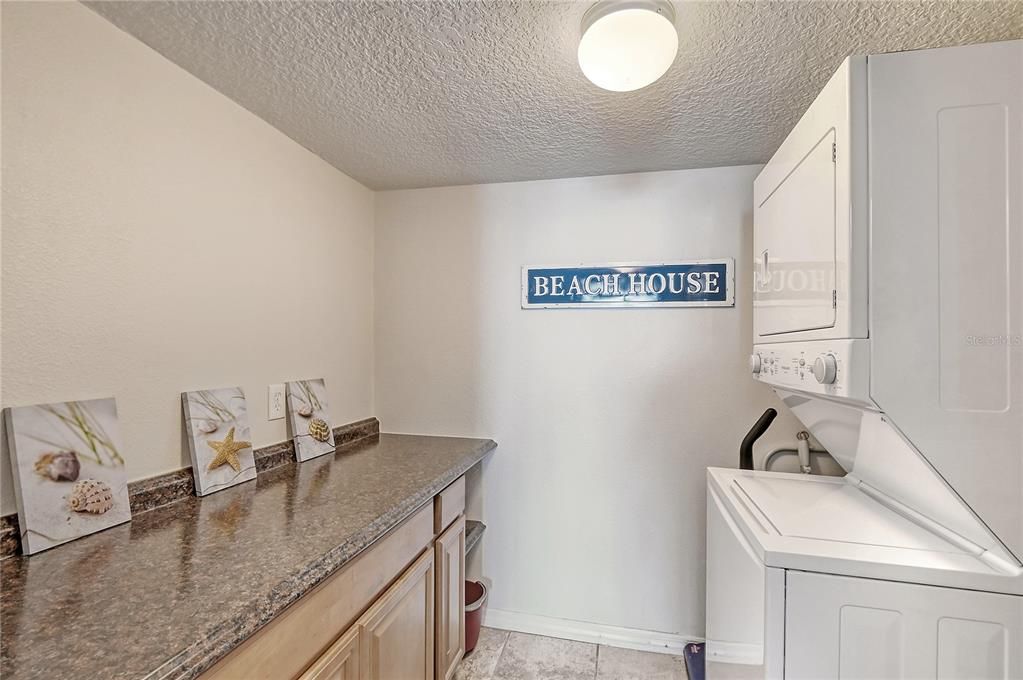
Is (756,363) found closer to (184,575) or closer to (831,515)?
(831,515)

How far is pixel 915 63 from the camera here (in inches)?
39.8

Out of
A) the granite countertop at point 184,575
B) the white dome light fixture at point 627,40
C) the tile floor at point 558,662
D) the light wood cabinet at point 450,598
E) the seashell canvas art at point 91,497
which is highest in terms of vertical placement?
the white dome light fixture at point 627,40

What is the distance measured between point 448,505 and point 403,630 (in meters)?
0.44

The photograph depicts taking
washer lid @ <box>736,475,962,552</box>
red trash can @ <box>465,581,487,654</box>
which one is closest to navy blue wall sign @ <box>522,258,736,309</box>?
washer lid @ <box>736,475,962,552</box>

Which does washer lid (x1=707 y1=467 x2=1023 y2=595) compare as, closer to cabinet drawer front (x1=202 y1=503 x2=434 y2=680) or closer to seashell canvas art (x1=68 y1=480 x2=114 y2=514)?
cabinet drawer front (x1=202 y1=503 x2=434 y2=680)

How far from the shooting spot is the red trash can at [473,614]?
2064mm

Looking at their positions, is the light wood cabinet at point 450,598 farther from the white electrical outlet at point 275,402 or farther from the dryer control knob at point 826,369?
the dryer control knob at point 826,369

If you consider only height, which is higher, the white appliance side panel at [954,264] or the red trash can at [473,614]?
the white appliance side panel at [954,264]

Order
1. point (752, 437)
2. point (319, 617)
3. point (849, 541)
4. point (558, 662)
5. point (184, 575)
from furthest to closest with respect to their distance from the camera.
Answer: point (558, 662) < point (752, 437) < point (849, 541) < point (319, 617) < point (184, 575)

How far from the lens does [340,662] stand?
1090 mm

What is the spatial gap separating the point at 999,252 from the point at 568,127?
126 centimetres

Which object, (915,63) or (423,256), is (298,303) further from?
(915,63)

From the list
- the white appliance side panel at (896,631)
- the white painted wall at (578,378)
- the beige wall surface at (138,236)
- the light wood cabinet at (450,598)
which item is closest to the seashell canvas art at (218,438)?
the beige wall surface at (138,236)

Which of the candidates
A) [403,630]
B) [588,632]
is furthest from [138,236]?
[588,632]
